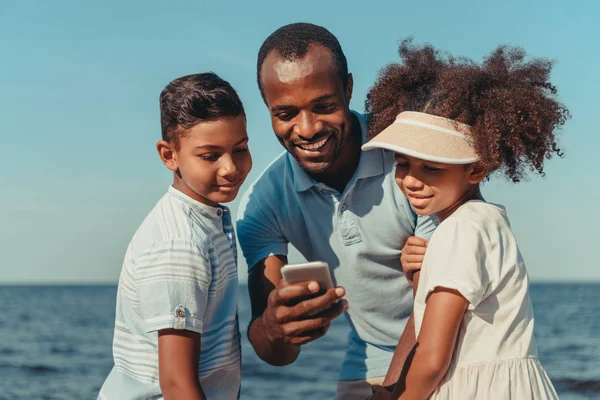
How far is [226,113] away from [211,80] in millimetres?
203

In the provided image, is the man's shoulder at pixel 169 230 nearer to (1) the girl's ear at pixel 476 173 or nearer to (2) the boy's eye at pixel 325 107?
(2) the boy's eye at pixel 325 107

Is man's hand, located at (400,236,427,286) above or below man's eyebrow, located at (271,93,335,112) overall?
below

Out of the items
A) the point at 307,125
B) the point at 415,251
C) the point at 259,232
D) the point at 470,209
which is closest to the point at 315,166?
the point at 307,125

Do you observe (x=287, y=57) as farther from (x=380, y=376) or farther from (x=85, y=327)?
(x=85, y=327)

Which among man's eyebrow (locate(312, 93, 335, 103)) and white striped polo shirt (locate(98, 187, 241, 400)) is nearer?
white striped polo shirt (locate(98, 187, 241, 400))

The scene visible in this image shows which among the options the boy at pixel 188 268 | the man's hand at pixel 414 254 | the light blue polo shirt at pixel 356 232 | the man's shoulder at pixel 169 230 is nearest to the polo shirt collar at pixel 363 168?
the light blue polo shirt at pixel 356 232

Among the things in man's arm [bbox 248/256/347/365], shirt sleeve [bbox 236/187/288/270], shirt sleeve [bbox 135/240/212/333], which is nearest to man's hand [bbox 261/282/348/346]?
man's arm [bbox 248/256/347/365]

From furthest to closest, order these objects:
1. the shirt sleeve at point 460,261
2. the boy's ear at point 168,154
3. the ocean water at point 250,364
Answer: the ocean water at point 250,364
the boy's ear at point 168,154
the shirt sleeve at point 460,261

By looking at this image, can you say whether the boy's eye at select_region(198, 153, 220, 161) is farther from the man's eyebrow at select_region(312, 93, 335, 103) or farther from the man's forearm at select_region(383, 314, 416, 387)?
the man's forearm at select_region(383, 314, 416, 387)


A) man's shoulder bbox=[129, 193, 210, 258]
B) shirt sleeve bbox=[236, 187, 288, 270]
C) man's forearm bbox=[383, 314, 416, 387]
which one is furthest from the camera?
shirt sleeve bbox=[236, 187, 288, 270]

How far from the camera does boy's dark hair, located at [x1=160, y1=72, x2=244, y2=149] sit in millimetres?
3121

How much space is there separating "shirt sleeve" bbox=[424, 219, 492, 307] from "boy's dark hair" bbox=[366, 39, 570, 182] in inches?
13.6

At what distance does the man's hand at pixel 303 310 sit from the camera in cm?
295

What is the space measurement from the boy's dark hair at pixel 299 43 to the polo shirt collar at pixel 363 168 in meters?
0.27
